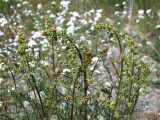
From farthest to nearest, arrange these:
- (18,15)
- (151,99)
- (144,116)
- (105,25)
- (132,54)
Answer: (18,15) → (151,99) → (144,116) → (132,54) → (105,25)

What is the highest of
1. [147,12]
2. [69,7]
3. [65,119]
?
[69,7]

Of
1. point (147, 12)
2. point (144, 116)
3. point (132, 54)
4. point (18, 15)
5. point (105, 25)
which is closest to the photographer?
point (105, 25)

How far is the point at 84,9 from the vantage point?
7641 mm

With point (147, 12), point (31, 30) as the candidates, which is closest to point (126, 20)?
point (147, 12)

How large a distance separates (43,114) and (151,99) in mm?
1887

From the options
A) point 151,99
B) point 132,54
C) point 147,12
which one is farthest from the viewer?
point 147,12

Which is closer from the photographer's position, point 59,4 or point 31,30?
point 31,30

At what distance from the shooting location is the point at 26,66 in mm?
3295

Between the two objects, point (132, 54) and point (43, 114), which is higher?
point (132, 54)

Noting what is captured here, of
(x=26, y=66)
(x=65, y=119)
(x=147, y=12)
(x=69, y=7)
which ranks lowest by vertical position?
(x=65, y=119)

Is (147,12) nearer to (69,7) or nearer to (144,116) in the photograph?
(69,7)

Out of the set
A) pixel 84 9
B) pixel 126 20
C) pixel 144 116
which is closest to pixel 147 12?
pixel 126 20

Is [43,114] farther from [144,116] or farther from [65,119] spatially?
[144,116]

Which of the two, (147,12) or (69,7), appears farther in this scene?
(69,7)
